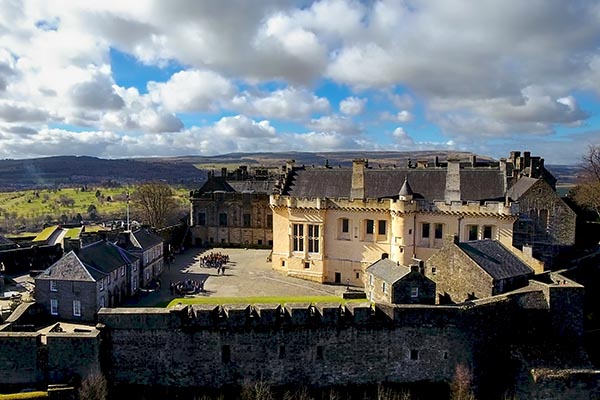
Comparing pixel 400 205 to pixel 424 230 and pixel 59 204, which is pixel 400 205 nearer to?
pixel 424 230

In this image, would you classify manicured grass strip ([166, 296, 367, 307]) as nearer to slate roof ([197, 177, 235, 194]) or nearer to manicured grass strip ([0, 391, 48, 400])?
manicured grass strip ([0, 391, 48, 400])

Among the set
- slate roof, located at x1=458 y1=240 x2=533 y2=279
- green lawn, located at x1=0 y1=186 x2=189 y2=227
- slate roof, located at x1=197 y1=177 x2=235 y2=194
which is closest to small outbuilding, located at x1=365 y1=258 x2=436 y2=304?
slate roof, located at x1=458 y1=240 x2=533 y2=279

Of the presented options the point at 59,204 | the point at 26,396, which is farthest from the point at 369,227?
the point at 59,204

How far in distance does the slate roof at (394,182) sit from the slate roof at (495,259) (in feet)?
21.9

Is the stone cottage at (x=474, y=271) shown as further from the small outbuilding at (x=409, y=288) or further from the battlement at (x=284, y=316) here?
the small outbuilding at (x=409, y=288)

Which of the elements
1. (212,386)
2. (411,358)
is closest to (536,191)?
(411,358)

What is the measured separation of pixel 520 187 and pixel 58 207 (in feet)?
317

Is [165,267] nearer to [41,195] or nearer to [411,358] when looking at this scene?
[411,358]

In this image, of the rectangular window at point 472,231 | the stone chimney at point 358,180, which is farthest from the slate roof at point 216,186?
the rectangular window at point 472,231

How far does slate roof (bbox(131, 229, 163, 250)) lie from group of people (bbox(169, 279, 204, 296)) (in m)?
3.61

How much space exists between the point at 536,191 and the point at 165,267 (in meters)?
28.1

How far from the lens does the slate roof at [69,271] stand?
2661cm

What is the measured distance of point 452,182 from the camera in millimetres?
34969

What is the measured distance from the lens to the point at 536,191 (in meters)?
32.1
